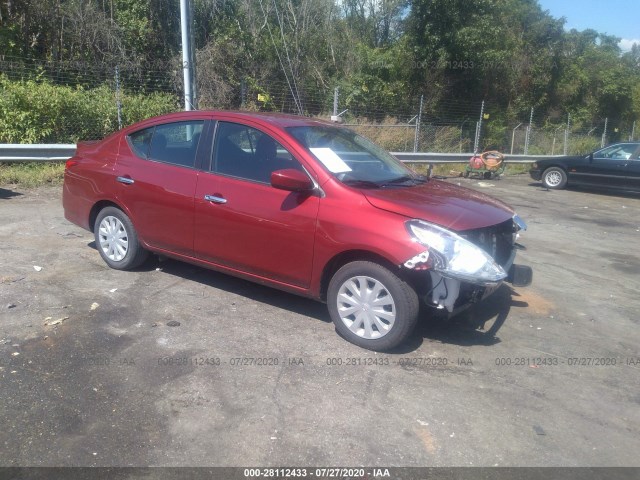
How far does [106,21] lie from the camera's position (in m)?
17.3

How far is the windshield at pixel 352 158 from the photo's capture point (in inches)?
193

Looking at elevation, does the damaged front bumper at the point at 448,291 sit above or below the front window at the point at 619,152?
below

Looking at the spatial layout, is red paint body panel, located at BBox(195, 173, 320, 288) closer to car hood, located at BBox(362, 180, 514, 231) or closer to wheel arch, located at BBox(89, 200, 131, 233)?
car hood, located at BBox(362, 180, 514, 231)

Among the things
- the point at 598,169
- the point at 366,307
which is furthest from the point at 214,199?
the point at 598,169

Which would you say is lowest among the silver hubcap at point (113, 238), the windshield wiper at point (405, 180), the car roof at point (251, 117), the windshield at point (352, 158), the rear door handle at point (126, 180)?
the silver hubcap at point (113, 238)

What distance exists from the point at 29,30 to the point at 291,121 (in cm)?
1455

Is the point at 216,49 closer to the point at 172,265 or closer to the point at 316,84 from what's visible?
the point at 316,84

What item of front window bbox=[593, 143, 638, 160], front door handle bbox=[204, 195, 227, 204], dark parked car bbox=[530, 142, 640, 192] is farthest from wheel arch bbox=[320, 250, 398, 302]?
front window bbox=[593, 143, 638, 160]

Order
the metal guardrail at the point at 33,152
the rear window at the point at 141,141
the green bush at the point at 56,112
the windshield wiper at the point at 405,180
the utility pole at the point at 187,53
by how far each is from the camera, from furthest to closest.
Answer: the green bush at the point at 56,112 → the utility pole at the point at 187,53 → the metal guardrail at the point at 33,152 → the rear window at the point at 141,141 → the windshield wiper at the point at 405,180

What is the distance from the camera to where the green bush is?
1137 cm

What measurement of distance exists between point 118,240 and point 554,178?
1252 cm

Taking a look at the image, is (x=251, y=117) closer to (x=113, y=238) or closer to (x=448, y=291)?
(x=113, y=238)

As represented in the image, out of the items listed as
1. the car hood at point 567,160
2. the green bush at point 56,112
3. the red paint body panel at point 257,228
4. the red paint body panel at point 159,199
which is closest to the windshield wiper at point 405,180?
the red paint body panel at point 257,228

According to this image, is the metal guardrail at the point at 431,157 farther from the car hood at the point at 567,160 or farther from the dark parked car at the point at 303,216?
the dark parked car at the point at 303,216
